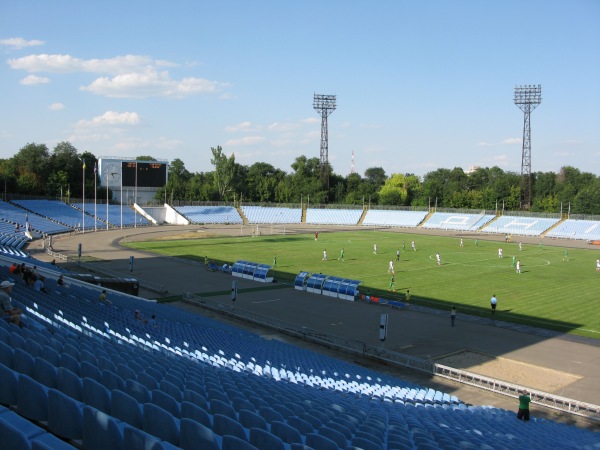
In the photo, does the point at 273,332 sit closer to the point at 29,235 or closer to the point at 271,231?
the point at 29,235

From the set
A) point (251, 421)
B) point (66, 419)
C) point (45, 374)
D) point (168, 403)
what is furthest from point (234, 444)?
point (45, 374)

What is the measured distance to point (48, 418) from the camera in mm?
4938

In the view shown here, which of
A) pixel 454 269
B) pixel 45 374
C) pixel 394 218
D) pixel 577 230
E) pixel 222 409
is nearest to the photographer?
pixel 45 374

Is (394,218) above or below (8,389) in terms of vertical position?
below

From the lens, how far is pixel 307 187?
12069 cm

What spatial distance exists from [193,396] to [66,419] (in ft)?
8.22

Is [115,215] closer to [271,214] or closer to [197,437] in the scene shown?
[271,214]

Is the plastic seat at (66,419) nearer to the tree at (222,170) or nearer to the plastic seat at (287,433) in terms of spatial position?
the plastic seat at (287,433)

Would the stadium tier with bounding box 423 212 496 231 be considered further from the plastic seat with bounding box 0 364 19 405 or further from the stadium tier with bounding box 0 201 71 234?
the plastic seat with bounding box 0 364 19 405

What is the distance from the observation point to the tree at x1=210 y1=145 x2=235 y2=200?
116 m

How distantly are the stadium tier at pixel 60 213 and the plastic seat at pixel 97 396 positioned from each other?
72642 mm

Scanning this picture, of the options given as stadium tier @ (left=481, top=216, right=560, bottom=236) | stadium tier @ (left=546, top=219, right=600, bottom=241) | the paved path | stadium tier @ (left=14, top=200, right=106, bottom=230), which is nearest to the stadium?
the paved path

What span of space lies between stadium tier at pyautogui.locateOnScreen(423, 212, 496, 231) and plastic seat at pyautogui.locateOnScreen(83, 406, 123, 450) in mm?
93149

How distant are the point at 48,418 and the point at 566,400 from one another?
16203 millimetres
